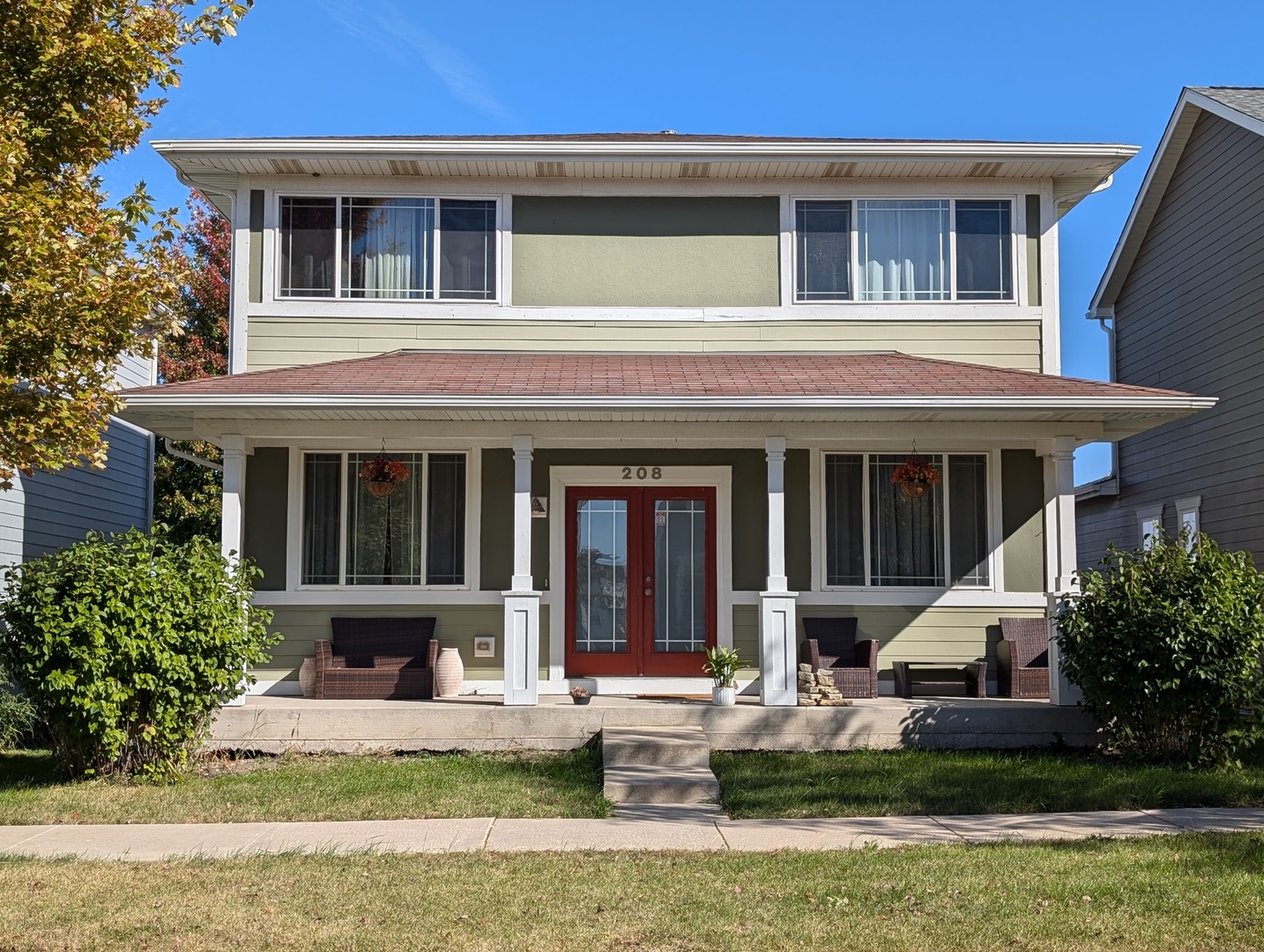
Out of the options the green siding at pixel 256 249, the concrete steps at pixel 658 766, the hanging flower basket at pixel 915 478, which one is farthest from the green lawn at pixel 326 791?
the green siding at pixel 256 249

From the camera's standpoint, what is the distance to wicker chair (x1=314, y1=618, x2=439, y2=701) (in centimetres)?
1093

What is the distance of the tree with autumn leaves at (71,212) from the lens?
21.5 ft

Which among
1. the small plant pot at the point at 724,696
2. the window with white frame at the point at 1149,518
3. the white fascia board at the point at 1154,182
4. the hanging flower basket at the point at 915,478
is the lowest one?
the small plant pot at the point at 724,696

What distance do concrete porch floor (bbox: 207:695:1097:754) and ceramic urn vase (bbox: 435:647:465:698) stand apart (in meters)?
1.03

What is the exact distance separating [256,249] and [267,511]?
2703 mm

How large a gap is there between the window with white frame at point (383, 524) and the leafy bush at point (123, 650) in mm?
2534

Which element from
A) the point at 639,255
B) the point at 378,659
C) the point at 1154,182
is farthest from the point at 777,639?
the point at 1154,182

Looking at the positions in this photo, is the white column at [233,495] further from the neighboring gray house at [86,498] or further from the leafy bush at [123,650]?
the neighboring gray house at [86,498]

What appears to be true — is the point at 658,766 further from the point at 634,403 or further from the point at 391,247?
the point at 391,247

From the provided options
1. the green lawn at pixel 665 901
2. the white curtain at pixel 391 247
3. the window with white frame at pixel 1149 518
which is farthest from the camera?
the window with white frame at pixel 1149 518

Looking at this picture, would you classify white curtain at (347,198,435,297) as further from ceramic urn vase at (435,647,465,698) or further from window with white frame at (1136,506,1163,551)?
window with white frame at (1136,506,1163,551)

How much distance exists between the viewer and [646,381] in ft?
35.1

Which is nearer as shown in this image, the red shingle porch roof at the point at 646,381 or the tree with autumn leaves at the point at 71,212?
the tree with autumn leaves at the point at 71,212

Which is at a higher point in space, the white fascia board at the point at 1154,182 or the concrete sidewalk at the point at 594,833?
the white fascia board at the point at 1154,182
